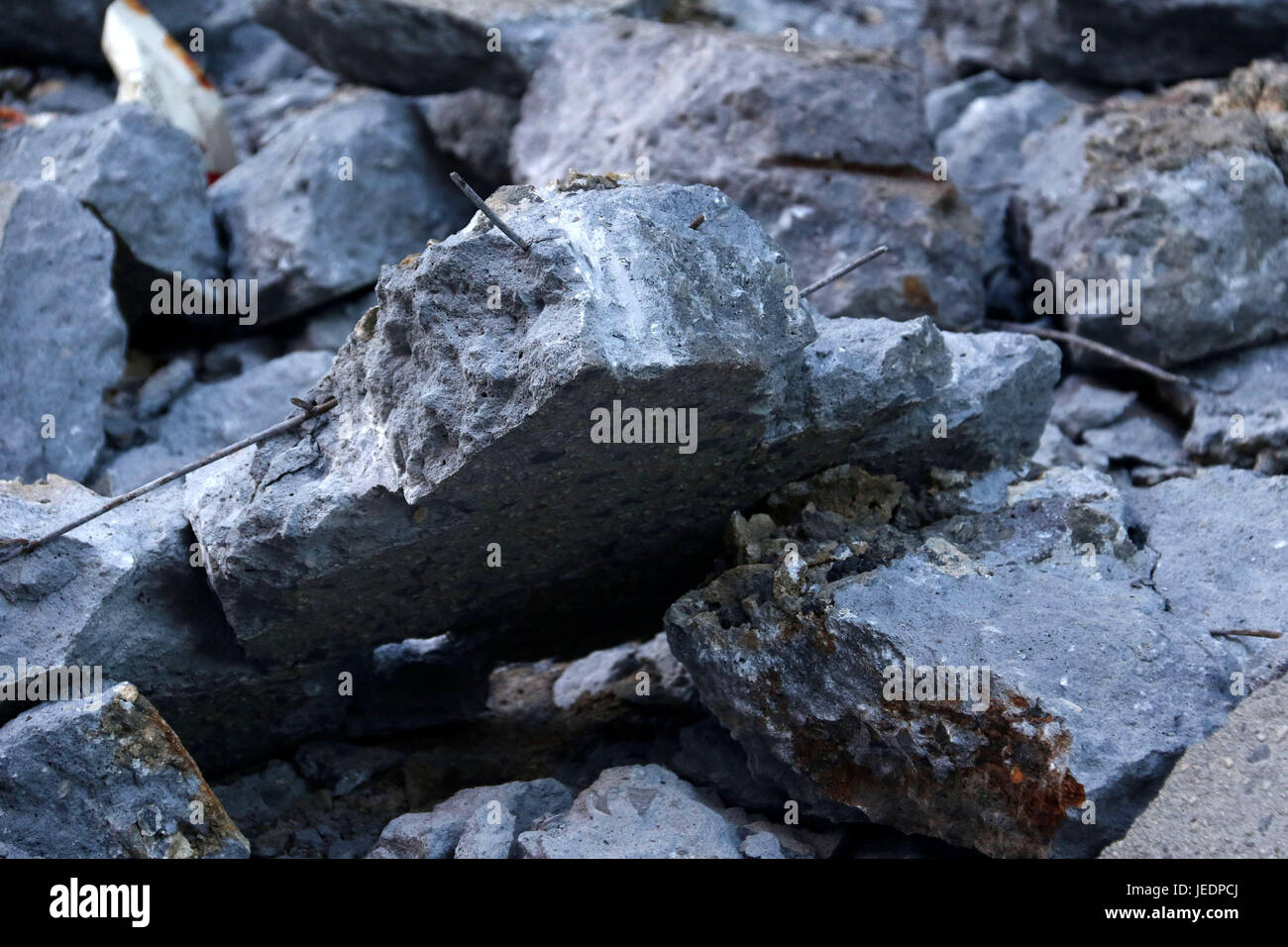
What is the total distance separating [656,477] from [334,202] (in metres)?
3.49

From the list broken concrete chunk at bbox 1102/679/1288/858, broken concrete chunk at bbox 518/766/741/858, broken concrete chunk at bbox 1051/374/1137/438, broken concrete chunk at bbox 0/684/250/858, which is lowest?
broken concrete chunk at bbox 518/766/741/858

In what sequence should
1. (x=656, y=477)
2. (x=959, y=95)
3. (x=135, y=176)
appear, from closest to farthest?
(x=656, y=477) → (x=135, y=176) → (x=959, y=95)

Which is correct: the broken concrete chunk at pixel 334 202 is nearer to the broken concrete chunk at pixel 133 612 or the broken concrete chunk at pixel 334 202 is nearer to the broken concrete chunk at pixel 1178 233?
the broken concrete chunk at pixel 133 612

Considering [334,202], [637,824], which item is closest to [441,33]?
[334,202]

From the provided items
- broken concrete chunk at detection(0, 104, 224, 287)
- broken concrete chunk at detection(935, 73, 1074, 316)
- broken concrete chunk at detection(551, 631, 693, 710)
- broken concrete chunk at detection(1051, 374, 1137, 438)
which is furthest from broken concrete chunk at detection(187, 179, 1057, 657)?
broken concrete chunk at detection(0, 104, 224, 287)

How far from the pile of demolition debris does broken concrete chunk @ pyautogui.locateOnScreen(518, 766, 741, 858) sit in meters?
0.01

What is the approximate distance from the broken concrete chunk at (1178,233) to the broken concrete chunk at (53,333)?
3903mm

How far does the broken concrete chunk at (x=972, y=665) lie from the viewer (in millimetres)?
3129

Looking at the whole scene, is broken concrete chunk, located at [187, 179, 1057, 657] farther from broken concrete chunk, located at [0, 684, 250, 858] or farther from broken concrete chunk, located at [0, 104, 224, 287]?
broken concrete chunk, located at [0, 104, 224, 287]

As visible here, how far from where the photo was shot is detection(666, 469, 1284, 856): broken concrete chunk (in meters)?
3.13

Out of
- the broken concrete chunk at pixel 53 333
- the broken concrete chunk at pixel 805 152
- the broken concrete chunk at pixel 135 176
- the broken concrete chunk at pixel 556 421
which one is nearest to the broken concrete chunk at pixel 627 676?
the broken concrete chunk at pixel 556 421

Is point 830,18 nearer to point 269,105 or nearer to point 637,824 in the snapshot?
point 269,105

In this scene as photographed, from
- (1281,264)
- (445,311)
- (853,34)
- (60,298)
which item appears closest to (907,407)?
(445,311)

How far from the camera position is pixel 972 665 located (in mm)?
3246
